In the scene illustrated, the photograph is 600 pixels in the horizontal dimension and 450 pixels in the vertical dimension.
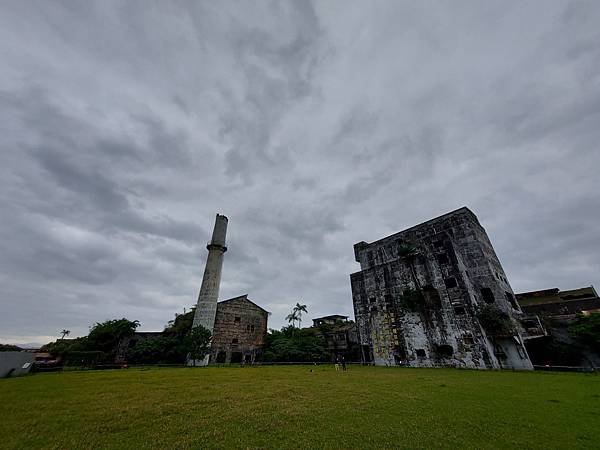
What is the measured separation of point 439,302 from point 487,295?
5.38m

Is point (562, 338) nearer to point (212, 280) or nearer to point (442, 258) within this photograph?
point (442, 258)

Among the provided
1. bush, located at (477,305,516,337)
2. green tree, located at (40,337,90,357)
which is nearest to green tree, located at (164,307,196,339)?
green tree, located at (40,337,90,357)

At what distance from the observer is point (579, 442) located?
577cm

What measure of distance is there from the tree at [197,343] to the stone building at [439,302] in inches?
901

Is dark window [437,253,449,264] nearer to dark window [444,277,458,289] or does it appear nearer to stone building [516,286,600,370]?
dark window [444,277,458,289]

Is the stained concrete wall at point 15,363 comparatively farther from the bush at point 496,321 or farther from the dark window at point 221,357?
the bush at point 496,321

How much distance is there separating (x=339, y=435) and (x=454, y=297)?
2993cm

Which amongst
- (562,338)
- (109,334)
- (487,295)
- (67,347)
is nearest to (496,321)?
(487,295)

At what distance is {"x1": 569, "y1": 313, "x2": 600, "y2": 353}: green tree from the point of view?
2409 cm

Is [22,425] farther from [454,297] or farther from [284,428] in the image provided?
[454,297]

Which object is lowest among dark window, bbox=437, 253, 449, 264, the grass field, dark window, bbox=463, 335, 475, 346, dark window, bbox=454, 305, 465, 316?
the grass field

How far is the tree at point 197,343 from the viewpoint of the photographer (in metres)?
32.1

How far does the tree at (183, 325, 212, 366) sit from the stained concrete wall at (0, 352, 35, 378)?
14.4 meters

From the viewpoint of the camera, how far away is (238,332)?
41312 millimetres
